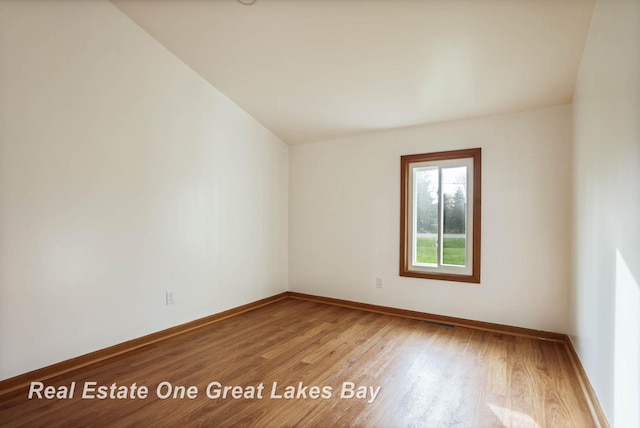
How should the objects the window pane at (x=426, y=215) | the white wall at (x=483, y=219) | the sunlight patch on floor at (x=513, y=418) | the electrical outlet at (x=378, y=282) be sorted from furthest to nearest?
1. the electrical outlet at (x=378, y=282)
2. the window pane at (x=426, y=215)
3. the white wall at (x=483, y=219)
4. the sunlight patch on floor at (x=513, y=418)

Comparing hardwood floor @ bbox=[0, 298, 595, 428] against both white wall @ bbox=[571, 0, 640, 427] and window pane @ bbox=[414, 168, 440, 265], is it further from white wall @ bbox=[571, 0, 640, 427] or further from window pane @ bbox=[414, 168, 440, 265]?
window pane @ bbox=[414, 168, 440, 265]

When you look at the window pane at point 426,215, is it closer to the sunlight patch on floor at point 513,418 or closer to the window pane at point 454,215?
the window pane at point 454,215

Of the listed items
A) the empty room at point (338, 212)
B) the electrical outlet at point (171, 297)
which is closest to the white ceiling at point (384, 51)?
the empty room at point (338, 212)

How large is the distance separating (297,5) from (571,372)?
125 inches

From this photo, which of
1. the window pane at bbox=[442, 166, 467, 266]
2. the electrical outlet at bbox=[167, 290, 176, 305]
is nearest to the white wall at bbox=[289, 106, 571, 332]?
the window pane at bbox=[442, 166, 467, 266]

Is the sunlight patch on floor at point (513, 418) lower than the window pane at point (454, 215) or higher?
lower

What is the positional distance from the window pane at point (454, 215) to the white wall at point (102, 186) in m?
2.29

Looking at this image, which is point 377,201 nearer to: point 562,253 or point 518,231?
point 518,231

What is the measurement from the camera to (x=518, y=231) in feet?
9.60

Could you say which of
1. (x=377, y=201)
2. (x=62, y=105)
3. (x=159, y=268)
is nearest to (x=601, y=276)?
(x=377, y=201)

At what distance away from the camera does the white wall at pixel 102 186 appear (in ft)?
6.66

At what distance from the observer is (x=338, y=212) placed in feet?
13.2

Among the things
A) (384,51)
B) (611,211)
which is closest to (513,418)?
(611,211)

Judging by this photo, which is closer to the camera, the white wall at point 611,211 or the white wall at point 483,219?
the white wall at point 611,211
